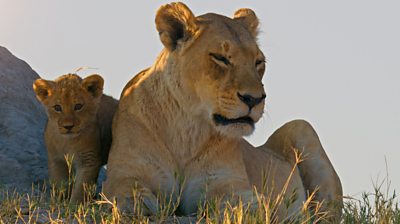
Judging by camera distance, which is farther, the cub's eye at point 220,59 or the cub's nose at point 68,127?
the cub's nose at point 68,127

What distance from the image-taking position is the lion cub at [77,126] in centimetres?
637

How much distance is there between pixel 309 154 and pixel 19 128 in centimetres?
296

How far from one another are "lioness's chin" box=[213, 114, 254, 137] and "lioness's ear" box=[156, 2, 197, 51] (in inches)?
24.5

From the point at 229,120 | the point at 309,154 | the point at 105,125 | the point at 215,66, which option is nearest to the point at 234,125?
the point at 229,120

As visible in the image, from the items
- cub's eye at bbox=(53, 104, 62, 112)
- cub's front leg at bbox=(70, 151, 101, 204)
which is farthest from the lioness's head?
cub's front leg at bbox=(70, 151, 101, 204)

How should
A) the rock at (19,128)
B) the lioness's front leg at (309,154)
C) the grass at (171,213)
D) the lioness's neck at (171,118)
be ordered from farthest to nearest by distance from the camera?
the rock at (19,128) < the lioness's front leg at (309,154) < the lioness's neck at (171,118) < the grass at (171,213)

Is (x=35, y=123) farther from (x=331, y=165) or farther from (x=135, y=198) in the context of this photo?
(x=135, y=198)

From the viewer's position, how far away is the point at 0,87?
8.91 m

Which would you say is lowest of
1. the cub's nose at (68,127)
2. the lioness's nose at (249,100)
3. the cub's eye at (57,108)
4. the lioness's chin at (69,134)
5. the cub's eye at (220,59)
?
the lioness's chin at (69,134)

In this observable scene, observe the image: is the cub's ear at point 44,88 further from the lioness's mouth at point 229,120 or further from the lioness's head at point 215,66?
the lioness's mouth at point 229,120

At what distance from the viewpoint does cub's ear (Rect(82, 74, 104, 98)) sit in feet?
21.7

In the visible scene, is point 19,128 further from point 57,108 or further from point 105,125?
point 57,108

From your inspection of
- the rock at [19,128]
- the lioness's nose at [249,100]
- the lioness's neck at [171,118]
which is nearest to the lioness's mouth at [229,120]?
the lioness's nose at [249,100]

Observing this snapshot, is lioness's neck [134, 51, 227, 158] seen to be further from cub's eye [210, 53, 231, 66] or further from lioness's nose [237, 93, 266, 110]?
lioness's nose [237, 93, 266, 110]
